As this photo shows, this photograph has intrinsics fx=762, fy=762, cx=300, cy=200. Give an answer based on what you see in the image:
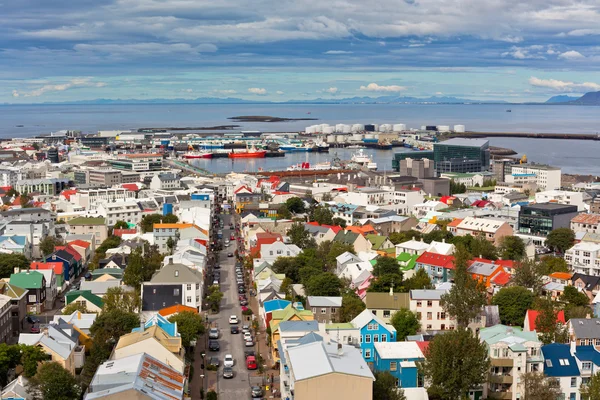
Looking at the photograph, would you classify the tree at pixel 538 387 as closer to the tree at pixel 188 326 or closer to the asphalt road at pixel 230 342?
the asphalt road at pixel 230 342

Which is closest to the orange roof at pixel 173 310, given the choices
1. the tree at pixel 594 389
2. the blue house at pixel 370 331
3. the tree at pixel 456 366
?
the blue house at pixel 370 331

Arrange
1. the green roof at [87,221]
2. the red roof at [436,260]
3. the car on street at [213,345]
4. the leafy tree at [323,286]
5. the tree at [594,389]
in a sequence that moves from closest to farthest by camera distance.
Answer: the tree at [594,389]
the car on street at [213,345]
the leafy tree at [323,286]
the red roof at [436,260]
the green roof at [87,221]

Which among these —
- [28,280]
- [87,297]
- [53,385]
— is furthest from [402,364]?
[28,280]

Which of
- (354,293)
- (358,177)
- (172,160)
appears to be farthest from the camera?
(172,160)

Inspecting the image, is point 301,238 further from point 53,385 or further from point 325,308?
point 53,385

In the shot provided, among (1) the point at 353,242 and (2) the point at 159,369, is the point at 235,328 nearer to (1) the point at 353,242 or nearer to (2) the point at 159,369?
(2) the point at 159,369

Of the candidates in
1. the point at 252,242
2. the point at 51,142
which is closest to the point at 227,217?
the point at 252,242
